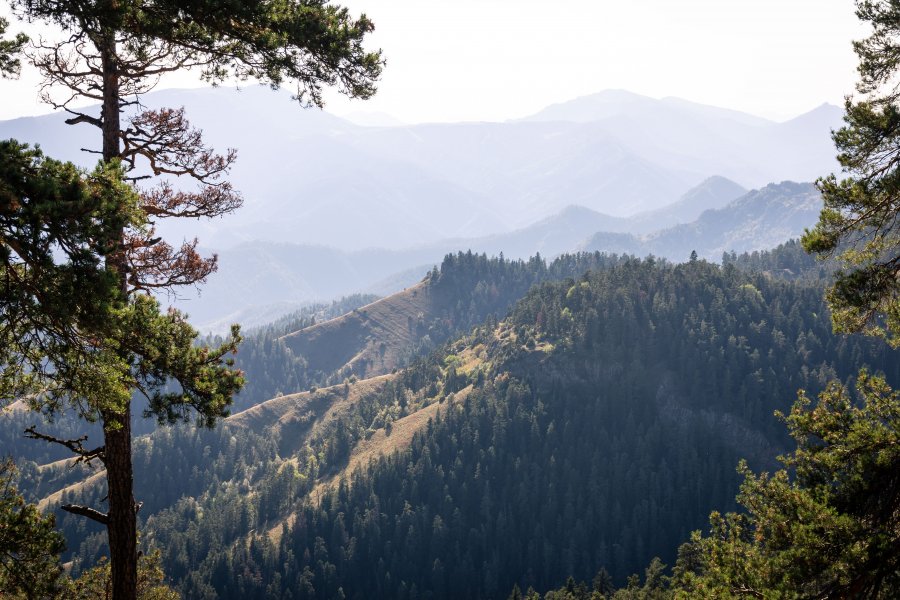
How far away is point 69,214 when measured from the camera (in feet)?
43.9

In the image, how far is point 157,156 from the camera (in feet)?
66.7

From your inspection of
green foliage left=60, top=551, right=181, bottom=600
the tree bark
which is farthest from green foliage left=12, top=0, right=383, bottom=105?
green foliage left=60, top=551, right=181, bottom=600

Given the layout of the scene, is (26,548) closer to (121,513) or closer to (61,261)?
(121,513)

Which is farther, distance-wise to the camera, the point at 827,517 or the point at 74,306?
A: the point at 827,517

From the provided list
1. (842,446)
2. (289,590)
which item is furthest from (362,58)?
(289,590)

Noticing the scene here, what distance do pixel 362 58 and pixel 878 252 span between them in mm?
17256

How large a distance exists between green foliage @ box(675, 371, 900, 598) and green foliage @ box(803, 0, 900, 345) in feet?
8.75

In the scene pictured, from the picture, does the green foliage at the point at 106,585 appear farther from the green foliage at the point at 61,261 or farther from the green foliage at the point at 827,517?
the green foliage at the point at 827,517

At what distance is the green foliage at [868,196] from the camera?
59.8 ft

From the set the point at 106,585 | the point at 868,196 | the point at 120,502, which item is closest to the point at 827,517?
the point at 868,196

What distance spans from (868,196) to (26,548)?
2688 centimetres

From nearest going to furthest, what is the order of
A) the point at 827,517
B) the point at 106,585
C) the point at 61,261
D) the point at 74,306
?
the point at 74,306 → the point at 61,261 → the point at 827,517 → the point at 106,585

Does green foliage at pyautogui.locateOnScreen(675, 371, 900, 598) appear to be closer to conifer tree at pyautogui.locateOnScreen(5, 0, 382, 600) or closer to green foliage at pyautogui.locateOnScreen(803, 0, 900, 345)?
green foliage at pyautogui.locateOnScreen(803, 0, 900, 345)

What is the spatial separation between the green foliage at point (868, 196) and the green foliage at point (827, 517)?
8.75 ft
